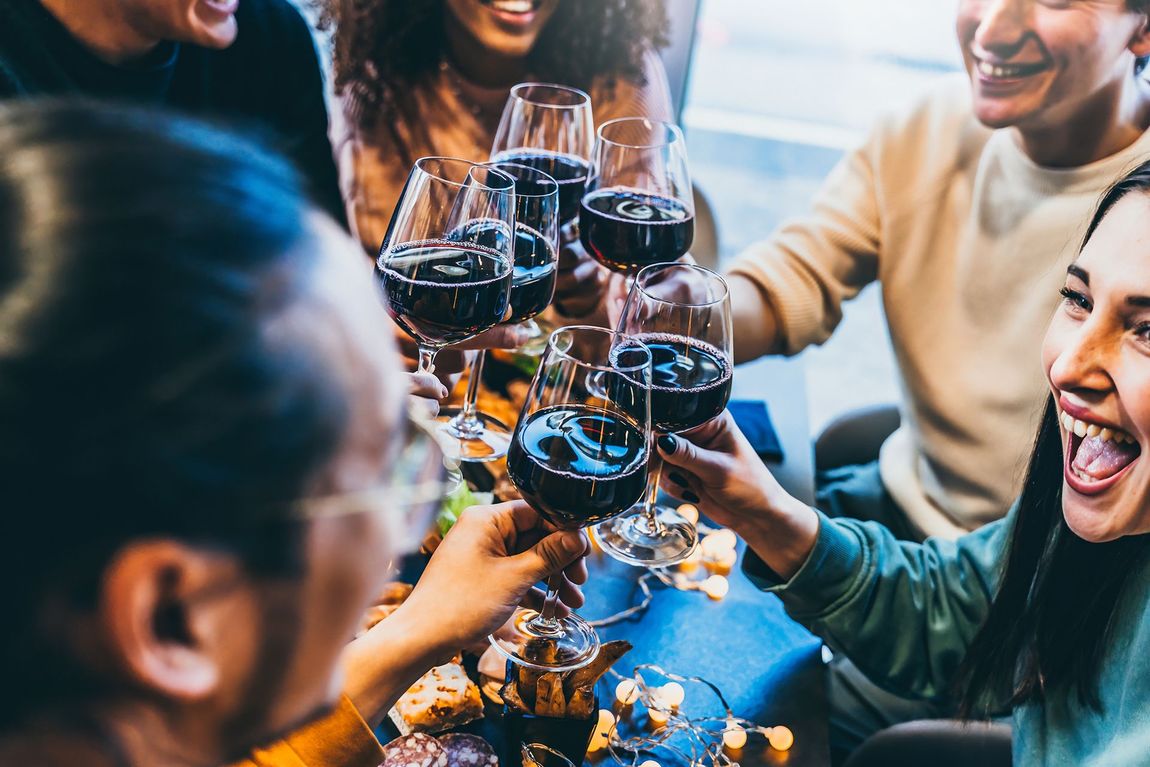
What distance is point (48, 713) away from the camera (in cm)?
51

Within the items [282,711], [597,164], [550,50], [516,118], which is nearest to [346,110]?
[550,50]

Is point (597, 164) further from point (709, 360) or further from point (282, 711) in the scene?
point (282, 711)

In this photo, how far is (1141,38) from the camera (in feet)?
5.45

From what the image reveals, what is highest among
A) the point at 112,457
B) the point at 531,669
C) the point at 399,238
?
the point at 112,457

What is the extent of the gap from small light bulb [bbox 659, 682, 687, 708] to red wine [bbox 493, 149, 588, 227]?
0.72 metres

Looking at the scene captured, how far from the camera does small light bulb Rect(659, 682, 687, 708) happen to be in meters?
1.09

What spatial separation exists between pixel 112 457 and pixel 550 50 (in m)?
1.85

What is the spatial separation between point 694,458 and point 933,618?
41cm

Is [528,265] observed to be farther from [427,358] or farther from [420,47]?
[420,47]

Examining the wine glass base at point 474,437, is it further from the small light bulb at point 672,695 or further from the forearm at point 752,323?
the forearm at point 752,323

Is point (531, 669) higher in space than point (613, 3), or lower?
lower

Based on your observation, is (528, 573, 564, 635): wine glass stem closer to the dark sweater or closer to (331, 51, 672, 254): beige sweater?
the dark sweater

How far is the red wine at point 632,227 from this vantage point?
4.55ft

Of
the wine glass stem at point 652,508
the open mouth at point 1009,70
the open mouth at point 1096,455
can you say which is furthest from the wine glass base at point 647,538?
the open mouth at point 1009,70
